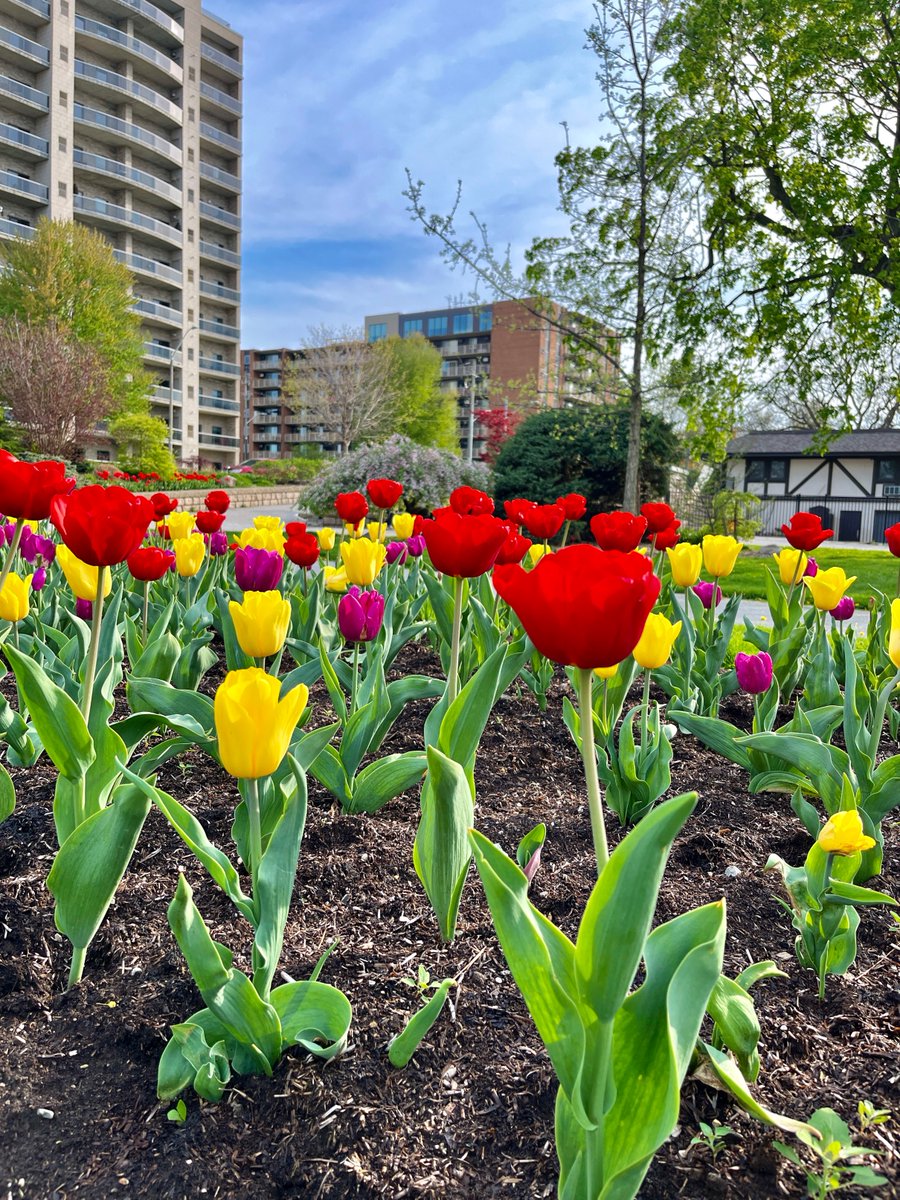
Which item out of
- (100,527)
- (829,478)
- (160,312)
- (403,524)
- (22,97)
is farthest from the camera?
(160,312)

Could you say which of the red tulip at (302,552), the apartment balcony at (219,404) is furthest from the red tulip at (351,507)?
the apartment balcony at (219,404)

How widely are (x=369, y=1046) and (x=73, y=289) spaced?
108 ft

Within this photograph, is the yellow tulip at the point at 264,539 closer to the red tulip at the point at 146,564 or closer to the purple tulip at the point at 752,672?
the red tulip at the point at 146,564

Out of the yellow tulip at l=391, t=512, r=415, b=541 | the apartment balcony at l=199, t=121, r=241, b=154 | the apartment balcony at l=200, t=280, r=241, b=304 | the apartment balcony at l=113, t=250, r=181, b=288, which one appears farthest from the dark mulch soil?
the apartment balcony at l=199, t=121, r=241, b=154

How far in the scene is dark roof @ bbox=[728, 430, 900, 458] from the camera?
26.7 meters

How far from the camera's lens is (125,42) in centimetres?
3959

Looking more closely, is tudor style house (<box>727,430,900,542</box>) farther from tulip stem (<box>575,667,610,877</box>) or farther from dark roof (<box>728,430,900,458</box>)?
tulip stem (<box>575,667,610,877</box>)

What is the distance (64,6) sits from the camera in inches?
1459

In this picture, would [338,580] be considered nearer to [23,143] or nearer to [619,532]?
[619,532]

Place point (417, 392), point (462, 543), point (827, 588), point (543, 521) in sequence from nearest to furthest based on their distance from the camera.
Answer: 1. point (462, 543)
2. point (827, 588)
3. point (543, 521)
4. point (417, 392)

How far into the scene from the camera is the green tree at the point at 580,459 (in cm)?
1534

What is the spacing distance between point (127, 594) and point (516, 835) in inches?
94.8

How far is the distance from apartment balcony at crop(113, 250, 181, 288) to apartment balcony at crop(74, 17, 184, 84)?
29.8ft

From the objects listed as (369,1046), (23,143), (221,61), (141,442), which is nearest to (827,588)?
(369,1046)
